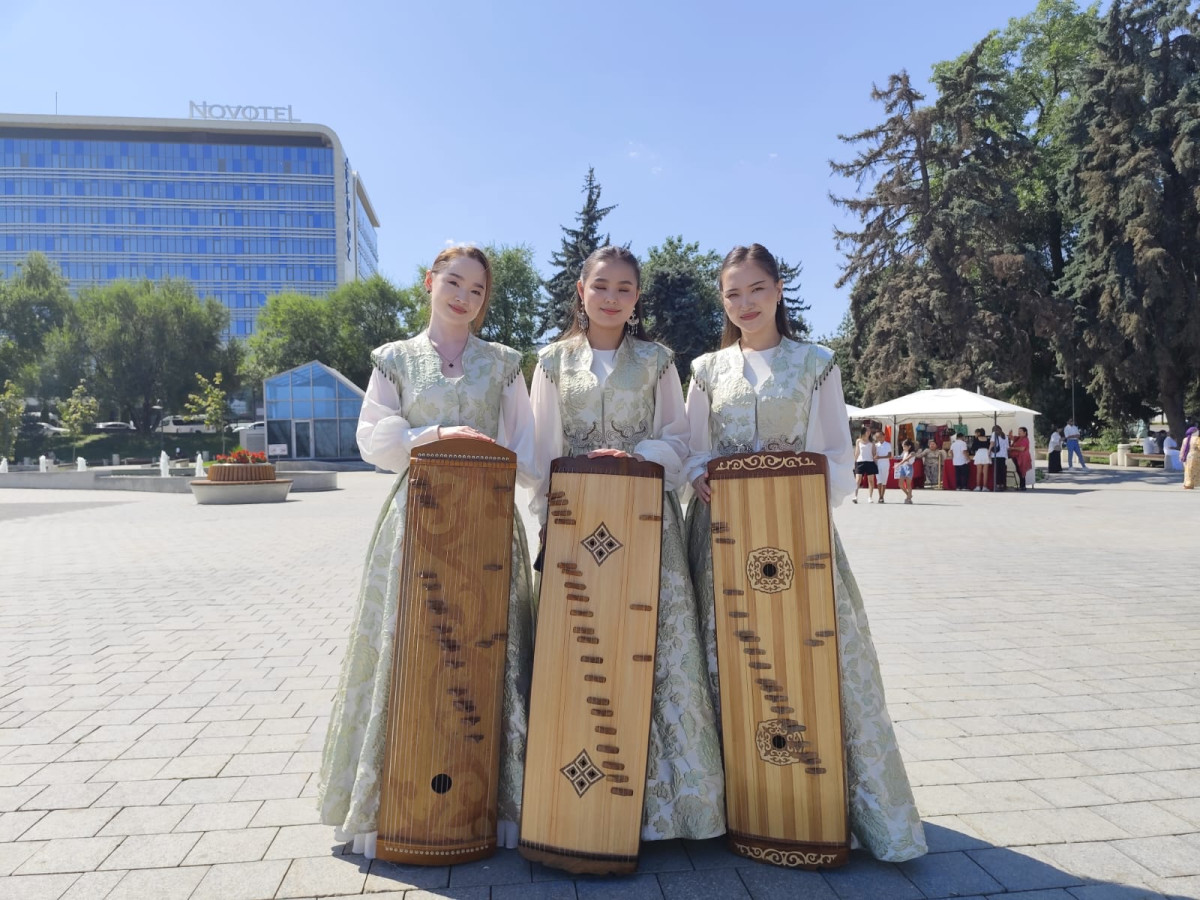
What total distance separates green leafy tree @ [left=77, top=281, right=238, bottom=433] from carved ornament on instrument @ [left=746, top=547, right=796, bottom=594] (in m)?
53.0

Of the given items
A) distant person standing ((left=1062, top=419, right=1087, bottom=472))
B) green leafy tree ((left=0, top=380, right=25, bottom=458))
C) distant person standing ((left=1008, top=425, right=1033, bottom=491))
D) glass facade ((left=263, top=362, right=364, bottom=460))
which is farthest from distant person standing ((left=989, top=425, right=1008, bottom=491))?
green leafy tree ((left=0, top=380, right=25, bottom=458))

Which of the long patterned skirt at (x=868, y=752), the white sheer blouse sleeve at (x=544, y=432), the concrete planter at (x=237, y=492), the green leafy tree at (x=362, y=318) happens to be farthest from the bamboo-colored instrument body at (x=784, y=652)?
the green leafy tree at (x=362, y=318)

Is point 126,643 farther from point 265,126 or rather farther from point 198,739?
point 265,126

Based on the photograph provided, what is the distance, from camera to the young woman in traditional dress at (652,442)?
2.57 metres

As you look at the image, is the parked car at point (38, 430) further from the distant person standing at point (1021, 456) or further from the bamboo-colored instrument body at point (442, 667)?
the bamboo-colored instrument body at point (442, 667)

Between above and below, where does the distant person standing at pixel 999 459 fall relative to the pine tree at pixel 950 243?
below

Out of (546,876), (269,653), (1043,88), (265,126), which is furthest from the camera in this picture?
(265,126)

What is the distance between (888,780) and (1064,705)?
2.03 m

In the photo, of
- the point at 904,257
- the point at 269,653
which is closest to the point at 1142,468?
the point at 904,257

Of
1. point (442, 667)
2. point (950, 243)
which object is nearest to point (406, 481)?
point (442, 667)

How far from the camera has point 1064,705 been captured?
4.02 meters

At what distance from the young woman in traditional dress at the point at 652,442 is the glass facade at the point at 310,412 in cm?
3234

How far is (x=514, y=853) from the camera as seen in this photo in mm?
2627

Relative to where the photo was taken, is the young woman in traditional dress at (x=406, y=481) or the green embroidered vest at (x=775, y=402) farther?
the green embroidered vest at (x=775, y=402)
